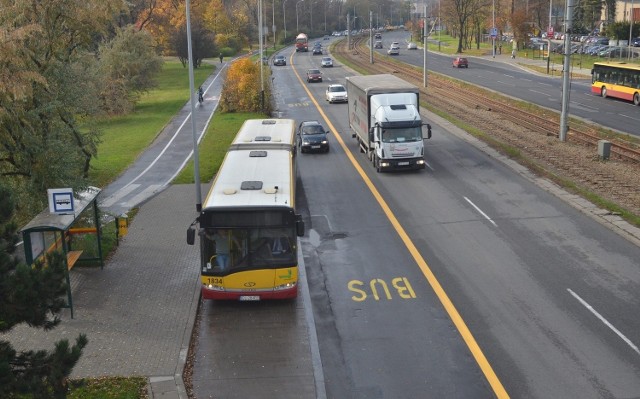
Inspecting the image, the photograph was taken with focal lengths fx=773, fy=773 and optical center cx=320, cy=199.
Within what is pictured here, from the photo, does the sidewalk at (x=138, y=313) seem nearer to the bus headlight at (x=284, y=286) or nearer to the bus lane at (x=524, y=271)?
the bus headlight at (x=284, y=286)

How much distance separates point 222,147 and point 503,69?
54410 millimetres

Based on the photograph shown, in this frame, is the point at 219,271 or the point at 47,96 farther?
the point at 47,96

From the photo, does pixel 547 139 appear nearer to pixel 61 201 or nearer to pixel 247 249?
pixel 247 249

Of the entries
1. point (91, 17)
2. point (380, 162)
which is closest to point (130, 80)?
point (380, 162)

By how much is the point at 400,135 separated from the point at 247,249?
16.1m

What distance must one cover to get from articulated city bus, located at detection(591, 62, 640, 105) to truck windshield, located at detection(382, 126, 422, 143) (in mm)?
27002

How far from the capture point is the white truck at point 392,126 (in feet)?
106

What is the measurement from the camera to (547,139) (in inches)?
1581

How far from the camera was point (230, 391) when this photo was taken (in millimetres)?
14117

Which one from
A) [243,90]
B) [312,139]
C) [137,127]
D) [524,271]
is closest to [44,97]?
[524,271]

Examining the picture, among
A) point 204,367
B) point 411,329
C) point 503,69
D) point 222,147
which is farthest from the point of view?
point 503,69

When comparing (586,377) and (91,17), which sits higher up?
(91,17)

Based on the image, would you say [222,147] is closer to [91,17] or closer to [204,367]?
[91,17]

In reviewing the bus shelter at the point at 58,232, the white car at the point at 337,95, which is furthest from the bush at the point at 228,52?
the bus shelter at the point at 58,232
